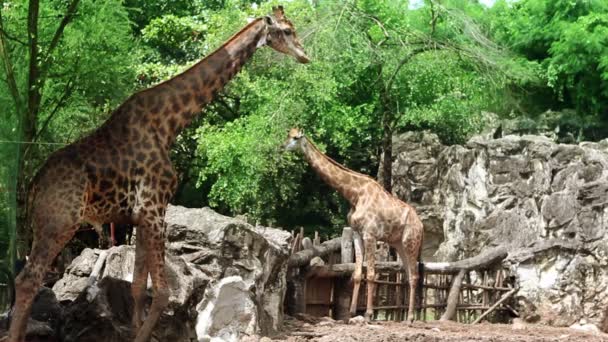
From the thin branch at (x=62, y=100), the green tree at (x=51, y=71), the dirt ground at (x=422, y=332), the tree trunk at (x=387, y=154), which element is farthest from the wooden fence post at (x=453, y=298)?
the thin branch at (x=62, y=100)

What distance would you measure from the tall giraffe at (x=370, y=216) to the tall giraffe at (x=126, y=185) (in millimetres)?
4986

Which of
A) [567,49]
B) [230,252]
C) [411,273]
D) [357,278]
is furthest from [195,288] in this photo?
[567,49]

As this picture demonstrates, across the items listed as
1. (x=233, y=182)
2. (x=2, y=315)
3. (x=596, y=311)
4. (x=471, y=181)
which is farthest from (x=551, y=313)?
(x=2, y=315)

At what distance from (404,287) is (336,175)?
8.69ft

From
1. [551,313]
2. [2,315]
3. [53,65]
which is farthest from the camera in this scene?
[551,313]

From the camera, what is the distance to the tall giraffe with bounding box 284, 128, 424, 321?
12.1 m

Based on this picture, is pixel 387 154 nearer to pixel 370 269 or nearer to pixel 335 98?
pixel 335 98

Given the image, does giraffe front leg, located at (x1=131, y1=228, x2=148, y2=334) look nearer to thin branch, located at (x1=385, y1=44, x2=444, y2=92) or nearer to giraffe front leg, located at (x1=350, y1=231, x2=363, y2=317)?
giraffe front leg, located at (x1=350, y1=231, x2=363, y2=317)

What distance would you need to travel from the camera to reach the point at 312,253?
1232 centimetres

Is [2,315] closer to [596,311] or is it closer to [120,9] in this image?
[120,9]

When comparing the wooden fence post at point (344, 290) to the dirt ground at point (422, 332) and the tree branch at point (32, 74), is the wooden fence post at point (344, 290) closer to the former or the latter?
the dirt ground at point (422, 332)

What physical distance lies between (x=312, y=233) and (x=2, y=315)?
1298 cm

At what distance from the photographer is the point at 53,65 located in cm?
951

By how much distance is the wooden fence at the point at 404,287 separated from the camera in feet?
41.6
